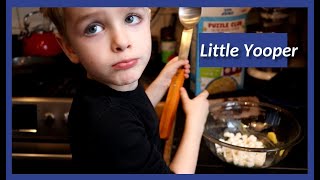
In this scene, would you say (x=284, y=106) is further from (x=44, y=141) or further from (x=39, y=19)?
A: (x=39, y=19)

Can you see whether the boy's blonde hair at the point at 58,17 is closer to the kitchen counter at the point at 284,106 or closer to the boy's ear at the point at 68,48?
the boy's ear at the point at 68,48

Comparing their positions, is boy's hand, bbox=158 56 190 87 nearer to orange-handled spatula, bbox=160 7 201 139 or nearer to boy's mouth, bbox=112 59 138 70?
orange-handled spatula, bbox=160 7 201 139

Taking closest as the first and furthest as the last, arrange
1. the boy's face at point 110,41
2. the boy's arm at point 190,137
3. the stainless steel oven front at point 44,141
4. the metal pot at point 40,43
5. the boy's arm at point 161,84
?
the boy's face at point 110,41, the boy's arm at point 190,137, the boy's arm at point 161,84, the stainless steel oven front at point 44,141, the metal pot at point 40,43

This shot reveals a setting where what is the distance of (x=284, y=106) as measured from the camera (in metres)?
0.83

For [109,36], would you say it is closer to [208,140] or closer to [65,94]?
[208,140]

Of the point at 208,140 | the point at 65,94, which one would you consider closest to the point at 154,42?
the point at 65,94

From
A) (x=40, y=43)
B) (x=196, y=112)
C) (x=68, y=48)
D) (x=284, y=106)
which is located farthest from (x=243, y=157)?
(x=40, y=43)

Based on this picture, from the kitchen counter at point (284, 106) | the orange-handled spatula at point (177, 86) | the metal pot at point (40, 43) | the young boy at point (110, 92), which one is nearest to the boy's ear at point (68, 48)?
the young boy at point (110, 92)

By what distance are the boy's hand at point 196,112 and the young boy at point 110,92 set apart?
0.08 m

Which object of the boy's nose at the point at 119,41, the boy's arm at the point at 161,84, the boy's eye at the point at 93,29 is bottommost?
the boy's arm at the point at 161,84

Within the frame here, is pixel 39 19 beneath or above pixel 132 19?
beneath

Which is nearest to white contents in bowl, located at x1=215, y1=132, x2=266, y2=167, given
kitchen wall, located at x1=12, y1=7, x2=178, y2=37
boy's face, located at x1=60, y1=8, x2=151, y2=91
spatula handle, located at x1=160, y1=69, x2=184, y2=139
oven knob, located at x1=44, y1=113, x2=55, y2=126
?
spatula handle, located at x1=160, y1=69, x2=184, y2=139

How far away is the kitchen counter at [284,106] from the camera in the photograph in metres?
0.68

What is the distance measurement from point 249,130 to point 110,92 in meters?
0.34
